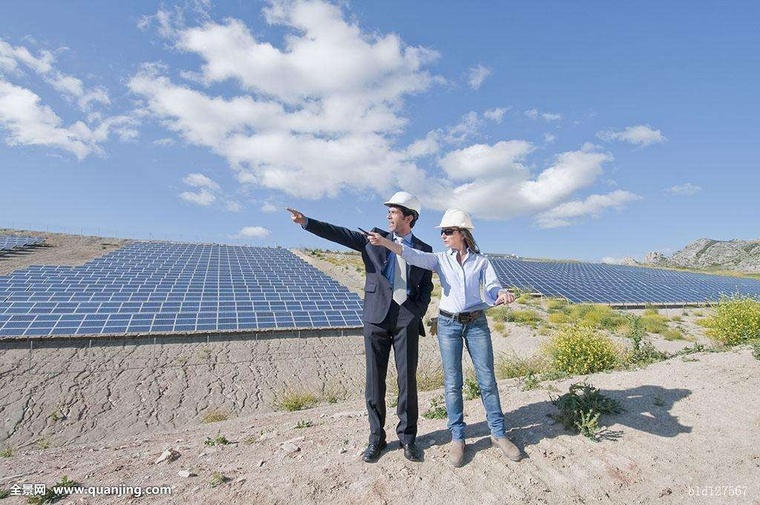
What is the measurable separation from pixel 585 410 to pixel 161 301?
1548 cm

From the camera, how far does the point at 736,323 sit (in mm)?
8383

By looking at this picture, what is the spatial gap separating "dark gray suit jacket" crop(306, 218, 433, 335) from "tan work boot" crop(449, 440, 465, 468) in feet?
4.35

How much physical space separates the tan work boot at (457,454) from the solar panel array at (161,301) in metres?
10.8

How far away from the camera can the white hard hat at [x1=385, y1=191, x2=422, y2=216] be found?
11.9ft

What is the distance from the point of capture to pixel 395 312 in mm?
3682

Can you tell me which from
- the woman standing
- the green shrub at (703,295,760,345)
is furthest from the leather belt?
the green shrub at (703,295,760,345)

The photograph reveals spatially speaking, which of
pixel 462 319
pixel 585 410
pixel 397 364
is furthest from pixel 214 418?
pixel 585 410

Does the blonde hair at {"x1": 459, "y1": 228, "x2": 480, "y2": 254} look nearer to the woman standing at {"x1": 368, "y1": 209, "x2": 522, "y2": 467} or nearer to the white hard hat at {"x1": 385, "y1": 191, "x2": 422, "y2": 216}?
the woman standing at {"x1": 368, "y1": 209, "x2": 522, "y2": 467}

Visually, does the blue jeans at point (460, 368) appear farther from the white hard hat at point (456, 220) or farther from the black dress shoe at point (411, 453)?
the white hard hat at point (456, 220)

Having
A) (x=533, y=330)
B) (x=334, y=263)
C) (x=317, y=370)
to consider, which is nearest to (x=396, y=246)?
(x=317, y=370)

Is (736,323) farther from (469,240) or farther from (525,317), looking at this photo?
(469,240)

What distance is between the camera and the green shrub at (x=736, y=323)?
823cm

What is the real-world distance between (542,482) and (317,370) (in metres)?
9.15

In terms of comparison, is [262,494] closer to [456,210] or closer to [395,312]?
[395,312]
